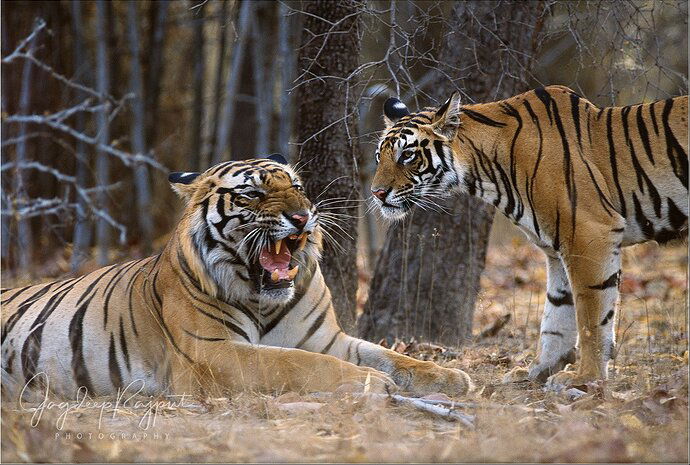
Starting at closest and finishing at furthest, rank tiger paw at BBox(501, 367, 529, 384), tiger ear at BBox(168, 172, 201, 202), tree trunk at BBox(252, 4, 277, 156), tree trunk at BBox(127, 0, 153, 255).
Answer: tiger paw at BBox(501, 367, 529, 384) → tiger ear at BBox(168, 172, 201, 202) → tree trunk at BBox(252, 4, 277, 156) → tree trunk at BBox(127, 0, 153, 255)

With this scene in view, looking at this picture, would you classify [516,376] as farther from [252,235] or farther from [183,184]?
[183,184]

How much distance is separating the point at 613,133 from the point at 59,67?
11.2m

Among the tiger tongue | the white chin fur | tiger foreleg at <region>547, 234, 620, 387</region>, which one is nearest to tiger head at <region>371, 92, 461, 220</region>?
the tiger tongue

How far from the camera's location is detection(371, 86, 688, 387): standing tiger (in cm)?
503

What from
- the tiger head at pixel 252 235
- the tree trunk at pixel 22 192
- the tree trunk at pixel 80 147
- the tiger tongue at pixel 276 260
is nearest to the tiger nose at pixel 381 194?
the tiger head at pixel 252 235

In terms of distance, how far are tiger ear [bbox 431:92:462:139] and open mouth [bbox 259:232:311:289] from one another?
99 centimetres

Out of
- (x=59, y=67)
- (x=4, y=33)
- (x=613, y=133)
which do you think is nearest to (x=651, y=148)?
(x=613, y=133)

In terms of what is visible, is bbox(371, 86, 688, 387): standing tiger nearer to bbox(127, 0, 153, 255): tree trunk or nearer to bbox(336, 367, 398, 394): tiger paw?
bbox(336, 367, 398, 394): tiger paw

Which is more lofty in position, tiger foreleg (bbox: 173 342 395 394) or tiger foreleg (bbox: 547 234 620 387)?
tiger foreleg (bbox: 547 234 620 387)

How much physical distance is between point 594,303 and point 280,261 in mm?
1765

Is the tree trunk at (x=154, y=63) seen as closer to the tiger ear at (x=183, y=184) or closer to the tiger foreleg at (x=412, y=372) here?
the tiger ear at (x=183, y=184)

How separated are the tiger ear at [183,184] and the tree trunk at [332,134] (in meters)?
1.12

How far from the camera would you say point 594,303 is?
16.4 ft

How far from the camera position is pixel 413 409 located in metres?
4.61
